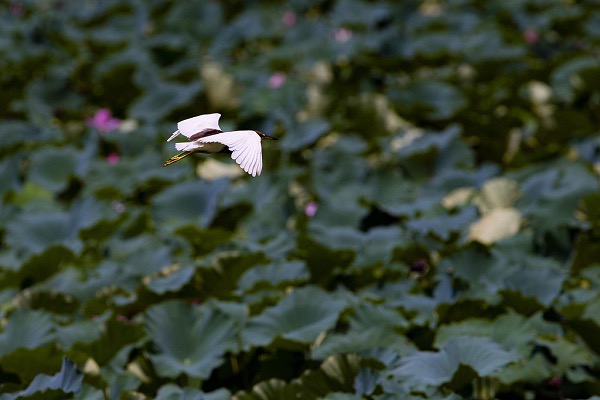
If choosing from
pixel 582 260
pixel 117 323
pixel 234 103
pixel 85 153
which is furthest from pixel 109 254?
pixel 234 103

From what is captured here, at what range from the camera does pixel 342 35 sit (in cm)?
533

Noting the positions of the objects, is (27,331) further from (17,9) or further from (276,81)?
(17,9)

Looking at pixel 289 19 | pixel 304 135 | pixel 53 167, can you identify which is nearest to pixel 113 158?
pixel 53 167

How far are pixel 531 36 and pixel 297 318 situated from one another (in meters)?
3.50

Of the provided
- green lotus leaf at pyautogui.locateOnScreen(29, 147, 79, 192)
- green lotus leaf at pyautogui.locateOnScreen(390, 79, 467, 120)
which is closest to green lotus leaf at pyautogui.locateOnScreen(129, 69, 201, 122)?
green lotus leaf at pyautogui.locateOnScreen(29, 147, 79, 192)

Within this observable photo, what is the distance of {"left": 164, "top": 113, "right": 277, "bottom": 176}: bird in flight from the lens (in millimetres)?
1419

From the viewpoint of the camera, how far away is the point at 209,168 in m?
3.40

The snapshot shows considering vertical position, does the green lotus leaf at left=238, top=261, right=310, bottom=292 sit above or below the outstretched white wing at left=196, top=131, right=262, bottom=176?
below

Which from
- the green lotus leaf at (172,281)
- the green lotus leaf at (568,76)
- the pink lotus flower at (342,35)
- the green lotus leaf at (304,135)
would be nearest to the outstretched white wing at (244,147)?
the green lotus leaf at (172,281)

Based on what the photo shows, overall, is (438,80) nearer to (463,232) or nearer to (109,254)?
(463,232)

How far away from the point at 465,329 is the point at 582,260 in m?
0.69

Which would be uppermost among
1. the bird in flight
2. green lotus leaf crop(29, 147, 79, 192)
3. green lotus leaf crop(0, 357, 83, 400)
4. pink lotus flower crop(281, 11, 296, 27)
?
the bird in flight

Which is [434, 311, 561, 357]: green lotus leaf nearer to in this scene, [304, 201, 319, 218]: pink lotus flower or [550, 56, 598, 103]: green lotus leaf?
[304, 201, 319, 218]: pink lotus flower

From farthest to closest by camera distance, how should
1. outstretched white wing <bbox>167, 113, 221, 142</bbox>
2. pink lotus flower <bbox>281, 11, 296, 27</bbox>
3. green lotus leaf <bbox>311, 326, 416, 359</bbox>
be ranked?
pink lotus flower <bbox>281, 11, 296, 27</bbox> → green lotus leaf <bbox>311, 326, 416, 359</bbox> → outstretched white wing <bbox>167, 113, 221, 142</bbox>
